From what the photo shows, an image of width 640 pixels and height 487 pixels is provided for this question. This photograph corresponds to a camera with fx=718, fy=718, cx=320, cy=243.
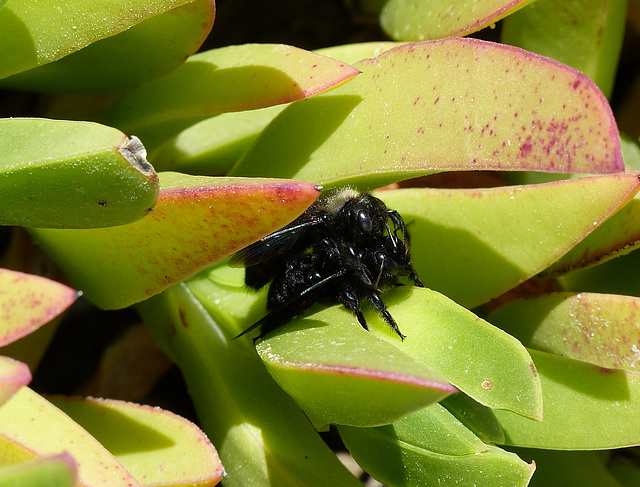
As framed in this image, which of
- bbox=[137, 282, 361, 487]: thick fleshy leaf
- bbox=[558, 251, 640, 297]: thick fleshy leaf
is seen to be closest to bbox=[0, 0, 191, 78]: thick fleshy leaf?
bbox=[137, 282, 361, 487]: thick fleshy leaf

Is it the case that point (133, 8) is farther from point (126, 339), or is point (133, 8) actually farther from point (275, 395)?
point (126, 339)

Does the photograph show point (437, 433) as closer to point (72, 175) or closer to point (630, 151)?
point (72, 175)

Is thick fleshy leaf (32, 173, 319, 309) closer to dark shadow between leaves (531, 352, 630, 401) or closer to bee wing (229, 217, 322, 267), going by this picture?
bee wing (229, 217, 322, 267)

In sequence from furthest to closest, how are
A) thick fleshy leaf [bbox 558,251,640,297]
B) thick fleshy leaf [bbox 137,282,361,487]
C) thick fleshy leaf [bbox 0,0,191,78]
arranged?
thick fleshy leaf [bbox 558,251,640,297], thick fleshy leaf [bbox 137,282,361,487], thick fleshy leaf [bbox 0,0,191,78]

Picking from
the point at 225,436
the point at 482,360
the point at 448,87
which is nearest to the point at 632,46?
the point at 448,87

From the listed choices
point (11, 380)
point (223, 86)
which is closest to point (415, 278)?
point (223, 86)

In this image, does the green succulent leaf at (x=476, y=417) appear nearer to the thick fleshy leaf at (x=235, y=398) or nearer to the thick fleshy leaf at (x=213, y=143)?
the thick fleshy leaf at (x=235, y=398)
